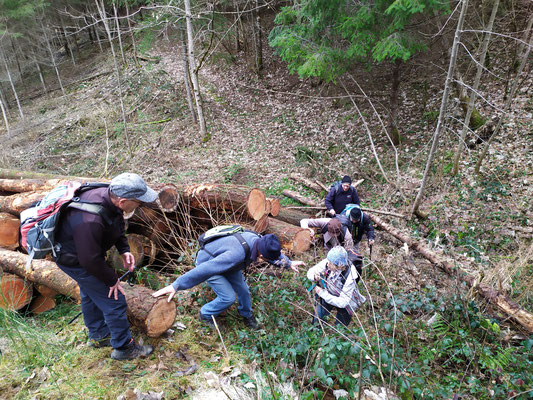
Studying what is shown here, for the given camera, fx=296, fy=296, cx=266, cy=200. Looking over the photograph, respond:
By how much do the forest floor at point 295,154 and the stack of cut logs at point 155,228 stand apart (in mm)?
513

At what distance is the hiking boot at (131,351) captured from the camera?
3059mm

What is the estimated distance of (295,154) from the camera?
9.92m

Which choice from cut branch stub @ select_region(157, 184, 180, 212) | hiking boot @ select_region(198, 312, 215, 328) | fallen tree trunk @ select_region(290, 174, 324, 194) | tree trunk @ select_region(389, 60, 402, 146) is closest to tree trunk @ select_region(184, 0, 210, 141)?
fallen tree trunk @ select_region(290, 174, 324, 194)

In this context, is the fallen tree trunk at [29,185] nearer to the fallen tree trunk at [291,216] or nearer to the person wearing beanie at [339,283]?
the fallen tree trunk at [291,216]

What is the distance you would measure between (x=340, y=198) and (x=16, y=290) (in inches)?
210

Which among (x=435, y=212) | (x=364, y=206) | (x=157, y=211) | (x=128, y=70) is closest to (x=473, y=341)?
(x=435, y=212)

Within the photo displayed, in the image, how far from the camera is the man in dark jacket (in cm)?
260

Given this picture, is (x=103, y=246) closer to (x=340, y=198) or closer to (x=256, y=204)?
(x=256, y=204)

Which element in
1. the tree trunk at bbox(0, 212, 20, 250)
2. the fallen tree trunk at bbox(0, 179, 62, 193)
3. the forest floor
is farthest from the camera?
the fallen tree trunk at bbox(0, 179, 62, 193)

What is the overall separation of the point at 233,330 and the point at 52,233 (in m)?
2.26

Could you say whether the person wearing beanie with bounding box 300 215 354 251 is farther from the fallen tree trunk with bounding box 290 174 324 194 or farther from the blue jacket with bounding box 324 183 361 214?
the fallen tree trunk with bounding box 290 174 324 194

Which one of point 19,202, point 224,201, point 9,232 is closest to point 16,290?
point 9,232

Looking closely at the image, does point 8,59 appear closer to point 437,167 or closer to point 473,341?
point 437,167

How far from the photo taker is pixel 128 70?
17.6 meters
